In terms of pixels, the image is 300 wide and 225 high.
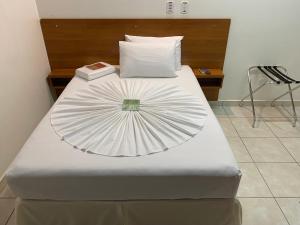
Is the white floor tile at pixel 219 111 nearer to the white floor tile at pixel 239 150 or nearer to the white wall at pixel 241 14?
the white floor tile at pixel 239 150

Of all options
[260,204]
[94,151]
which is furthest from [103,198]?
[260,204]

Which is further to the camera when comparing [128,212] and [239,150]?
[239,150]

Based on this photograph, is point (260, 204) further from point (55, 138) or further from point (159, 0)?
point (159, 0)

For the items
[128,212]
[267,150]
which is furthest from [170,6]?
[128,212]

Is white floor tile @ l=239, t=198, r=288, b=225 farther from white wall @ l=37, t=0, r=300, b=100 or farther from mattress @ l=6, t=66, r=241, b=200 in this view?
white wall @ l=37, t=0, r=300, b=100

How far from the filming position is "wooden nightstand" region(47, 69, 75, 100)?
2.39m

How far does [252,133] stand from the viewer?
2352 millimetres

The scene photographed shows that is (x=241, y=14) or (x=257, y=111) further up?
(x=241, y=14)

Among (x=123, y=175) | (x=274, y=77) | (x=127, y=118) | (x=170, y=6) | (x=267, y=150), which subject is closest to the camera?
(x=123, y=175)

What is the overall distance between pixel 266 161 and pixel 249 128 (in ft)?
1.57

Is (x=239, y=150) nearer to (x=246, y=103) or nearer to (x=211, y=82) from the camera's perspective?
(x=211, y=82)

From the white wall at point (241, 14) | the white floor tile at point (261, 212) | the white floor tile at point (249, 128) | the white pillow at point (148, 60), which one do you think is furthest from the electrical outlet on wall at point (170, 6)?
the white floor tile at point (261, 212)

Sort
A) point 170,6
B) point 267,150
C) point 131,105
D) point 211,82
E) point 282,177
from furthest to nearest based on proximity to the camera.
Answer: point 211,82 → point 170,6 → point 267,150 → point 282,177 → point 131,105

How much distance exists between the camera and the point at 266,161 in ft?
6.62
